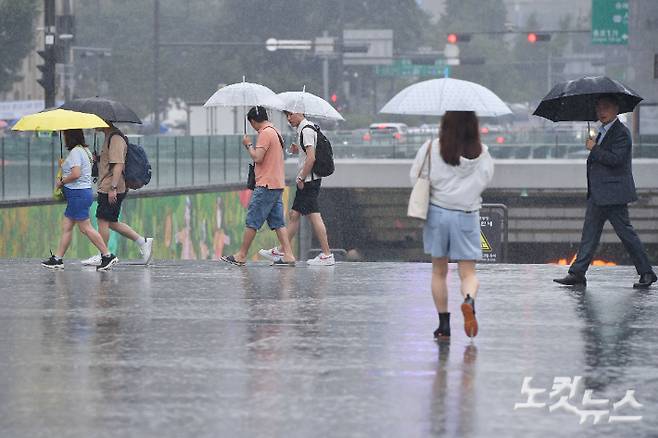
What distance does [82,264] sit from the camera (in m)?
16.1

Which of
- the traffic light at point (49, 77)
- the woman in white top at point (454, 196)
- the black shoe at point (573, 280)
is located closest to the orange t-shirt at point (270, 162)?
the black shoe at point (573, 280)

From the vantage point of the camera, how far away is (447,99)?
37.6 feet

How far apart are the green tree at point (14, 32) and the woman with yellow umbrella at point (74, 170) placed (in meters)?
47.9

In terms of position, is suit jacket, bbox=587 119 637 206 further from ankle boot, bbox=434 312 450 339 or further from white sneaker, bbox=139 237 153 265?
white sneaker, bbox=139 237 153 265

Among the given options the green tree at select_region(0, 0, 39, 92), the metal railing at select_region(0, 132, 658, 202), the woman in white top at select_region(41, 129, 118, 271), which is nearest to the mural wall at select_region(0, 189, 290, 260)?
the metal railing at select_region(0, 132, 658, 202)

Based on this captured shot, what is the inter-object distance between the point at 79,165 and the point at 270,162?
187cm

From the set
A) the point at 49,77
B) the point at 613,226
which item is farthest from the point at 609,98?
the point at 49,77

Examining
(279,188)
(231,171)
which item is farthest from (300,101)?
(231,171)

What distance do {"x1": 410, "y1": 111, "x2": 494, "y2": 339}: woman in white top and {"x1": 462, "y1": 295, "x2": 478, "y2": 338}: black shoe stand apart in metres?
0.29

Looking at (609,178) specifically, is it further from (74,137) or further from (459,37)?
(459,37)

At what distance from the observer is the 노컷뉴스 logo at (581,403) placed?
25.6 ft

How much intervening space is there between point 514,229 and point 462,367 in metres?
36.5

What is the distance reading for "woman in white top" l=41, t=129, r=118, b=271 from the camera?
15.2 m

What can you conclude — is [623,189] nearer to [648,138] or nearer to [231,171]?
[231,171]
